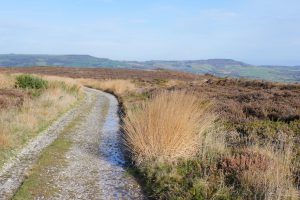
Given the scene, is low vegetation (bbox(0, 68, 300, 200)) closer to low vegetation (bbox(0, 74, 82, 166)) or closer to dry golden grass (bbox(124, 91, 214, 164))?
dry golden grass (bbox(124, 91, 214, 164))

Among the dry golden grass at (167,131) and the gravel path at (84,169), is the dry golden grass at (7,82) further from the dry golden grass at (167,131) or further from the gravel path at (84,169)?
the dry golden grass at (167,131)

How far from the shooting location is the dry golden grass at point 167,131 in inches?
416

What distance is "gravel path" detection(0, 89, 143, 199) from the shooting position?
8844 mm

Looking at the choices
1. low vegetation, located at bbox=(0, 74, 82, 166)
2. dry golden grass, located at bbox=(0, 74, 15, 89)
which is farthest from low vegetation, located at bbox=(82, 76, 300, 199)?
dry golden grass, located at bbox=(0, 74, 15, 89)

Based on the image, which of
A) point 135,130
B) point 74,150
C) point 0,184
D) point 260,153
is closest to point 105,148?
point 74,150

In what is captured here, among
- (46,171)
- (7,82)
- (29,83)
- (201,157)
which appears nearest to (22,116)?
(46,171)

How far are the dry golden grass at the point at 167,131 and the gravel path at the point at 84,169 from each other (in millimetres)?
884

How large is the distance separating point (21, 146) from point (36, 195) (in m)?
4.87

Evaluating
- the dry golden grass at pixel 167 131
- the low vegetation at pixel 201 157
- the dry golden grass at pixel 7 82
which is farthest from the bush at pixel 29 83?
the dry golden grass at pixel 167 131

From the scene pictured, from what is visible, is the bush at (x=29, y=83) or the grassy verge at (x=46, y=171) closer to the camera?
the grassy verge at (x=46, y=171)

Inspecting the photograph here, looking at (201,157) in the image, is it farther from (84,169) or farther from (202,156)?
(84,169)

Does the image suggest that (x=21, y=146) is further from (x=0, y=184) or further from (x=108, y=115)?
(x=108, y=115)

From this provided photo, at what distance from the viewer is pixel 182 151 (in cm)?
1064

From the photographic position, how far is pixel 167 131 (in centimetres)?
1062
